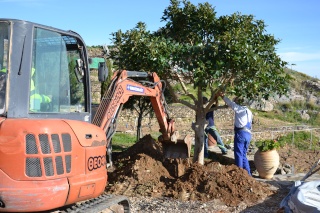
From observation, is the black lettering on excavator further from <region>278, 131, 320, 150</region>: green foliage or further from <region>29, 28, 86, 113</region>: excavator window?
<region>278, 131, 320, 150</region>: green foliage

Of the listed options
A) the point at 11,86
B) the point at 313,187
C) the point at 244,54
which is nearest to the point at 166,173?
the point at 244,54

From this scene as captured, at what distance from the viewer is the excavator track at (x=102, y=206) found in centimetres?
545

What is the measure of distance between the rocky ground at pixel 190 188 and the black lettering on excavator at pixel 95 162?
8.10 ft

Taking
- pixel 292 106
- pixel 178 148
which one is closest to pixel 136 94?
pixel 178 148

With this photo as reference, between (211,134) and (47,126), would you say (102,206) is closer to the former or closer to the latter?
(47,126)

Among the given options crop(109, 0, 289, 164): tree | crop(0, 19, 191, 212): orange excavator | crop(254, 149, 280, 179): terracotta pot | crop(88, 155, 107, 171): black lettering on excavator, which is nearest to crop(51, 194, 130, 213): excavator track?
crop(0, 19, 191, 212): orange excavator

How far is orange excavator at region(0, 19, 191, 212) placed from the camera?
456 cm

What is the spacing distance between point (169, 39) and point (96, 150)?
6251 mm

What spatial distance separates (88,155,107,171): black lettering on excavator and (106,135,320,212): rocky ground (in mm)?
2469

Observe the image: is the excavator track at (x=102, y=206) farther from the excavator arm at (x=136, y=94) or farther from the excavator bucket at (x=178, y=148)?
the excavator bucket at (x=178, y=148)

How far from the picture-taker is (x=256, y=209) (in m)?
8.20

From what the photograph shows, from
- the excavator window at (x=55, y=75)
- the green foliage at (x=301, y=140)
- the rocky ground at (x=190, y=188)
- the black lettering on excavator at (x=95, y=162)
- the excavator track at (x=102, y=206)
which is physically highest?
the excavator window at (x=55, y=75)

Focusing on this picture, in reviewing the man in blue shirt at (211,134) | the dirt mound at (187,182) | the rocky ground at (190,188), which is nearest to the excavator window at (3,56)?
the rocky ground at (190,188)

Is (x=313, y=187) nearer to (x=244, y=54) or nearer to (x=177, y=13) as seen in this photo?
(x=244, y=54)
